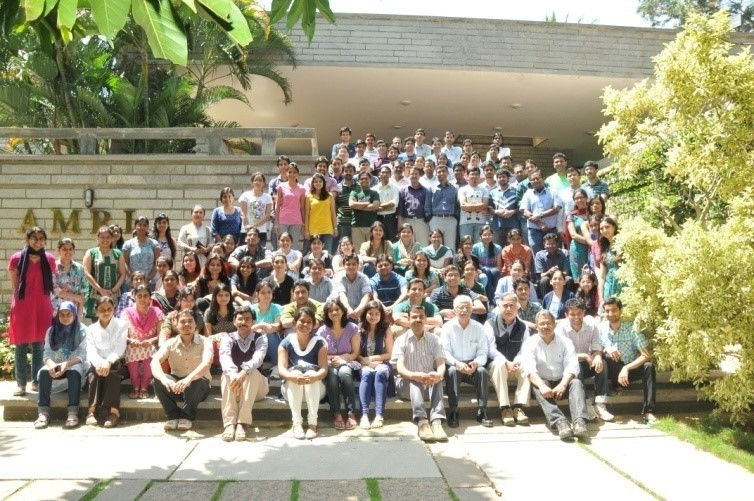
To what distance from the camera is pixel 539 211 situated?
9680 mm

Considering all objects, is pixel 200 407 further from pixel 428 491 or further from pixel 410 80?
pixel 410 80

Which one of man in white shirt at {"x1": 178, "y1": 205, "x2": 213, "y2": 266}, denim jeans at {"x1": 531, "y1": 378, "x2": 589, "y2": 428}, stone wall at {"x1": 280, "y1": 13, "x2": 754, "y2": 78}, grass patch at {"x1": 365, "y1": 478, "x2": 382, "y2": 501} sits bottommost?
grass patch at {"x1": 365, "y1": 478, "x2": 382, "y2": 501}

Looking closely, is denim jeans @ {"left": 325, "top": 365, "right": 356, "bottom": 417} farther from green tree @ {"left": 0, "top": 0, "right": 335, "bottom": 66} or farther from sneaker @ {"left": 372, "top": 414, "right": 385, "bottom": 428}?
green tree @ {"left": 0, "top": 0, "right": 335, "bottom": 66}

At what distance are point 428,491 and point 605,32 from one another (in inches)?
519

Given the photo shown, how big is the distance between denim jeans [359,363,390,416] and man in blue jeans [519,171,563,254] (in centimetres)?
380

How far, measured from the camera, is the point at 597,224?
872 cm

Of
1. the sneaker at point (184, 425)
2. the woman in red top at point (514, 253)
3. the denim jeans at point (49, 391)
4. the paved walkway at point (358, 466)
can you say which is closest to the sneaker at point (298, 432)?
the paved walkway at point (358, 466)

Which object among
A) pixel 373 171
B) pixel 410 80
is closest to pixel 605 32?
pixel 410 80

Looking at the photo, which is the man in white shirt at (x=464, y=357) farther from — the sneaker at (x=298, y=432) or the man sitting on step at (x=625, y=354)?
the sneaker at (x=298, y=432)

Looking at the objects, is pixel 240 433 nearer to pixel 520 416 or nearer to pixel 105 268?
pixel 520 416

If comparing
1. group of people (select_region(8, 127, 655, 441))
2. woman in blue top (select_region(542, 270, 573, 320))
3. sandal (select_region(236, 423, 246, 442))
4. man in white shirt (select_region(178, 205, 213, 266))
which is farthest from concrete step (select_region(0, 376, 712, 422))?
man in white shirt (select_region(178, 205, 213, 266))

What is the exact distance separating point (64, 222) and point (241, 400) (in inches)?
236

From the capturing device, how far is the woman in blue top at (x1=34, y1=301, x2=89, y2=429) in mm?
6883

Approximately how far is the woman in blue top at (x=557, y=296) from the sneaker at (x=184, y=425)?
4394 mm
